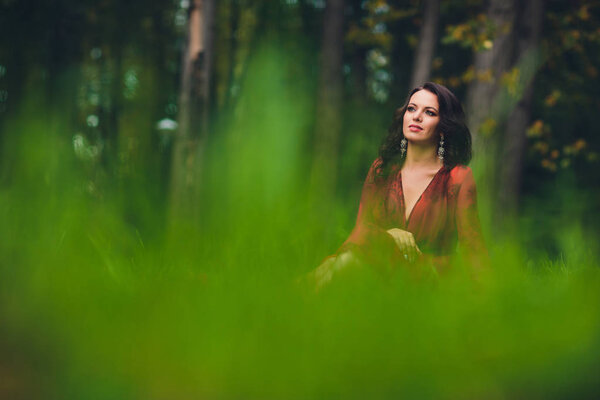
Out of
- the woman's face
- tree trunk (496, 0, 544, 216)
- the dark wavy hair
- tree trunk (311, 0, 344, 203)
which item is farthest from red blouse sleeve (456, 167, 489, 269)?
tree trunk (496, 0, 544, 216)

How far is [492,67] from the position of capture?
563 centimetres

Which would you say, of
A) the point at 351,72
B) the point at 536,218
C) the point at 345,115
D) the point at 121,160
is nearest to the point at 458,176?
the point at 121,160

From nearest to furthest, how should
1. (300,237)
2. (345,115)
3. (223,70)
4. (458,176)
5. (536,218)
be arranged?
1. (300,237)
2. (458,176)
3. (345,115)
4. (536,218)
5. (223,70)

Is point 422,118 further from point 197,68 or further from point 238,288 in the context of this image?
point 197,68

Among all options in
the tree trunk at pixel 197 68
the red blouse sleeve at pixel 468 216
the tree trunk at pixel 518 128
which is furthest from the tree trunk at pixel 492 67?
the red blouse sleeve at pixel 468 216

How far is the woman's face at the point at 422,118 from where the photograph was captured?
2.45 meters

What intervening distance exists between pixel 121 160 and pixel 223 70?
752cm

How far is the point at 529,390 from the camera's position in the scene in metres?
1.03

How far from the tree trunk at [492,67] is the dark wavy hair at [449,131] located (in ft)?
9.60

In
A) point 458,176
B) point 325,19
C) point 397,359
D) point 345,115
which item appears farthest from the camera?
point 325,19

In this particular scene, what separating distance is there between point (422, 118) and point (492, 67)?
357 centimetres

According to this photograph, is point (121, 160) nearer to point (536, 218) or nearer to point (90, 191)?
point (90, 191)

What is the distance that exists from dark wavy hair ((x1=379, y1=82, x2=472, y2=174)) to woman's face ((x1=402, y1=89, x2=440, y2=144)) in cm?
2

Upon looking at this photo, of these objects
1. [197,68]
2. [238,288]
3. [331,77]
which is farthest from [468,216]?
[331,77]
